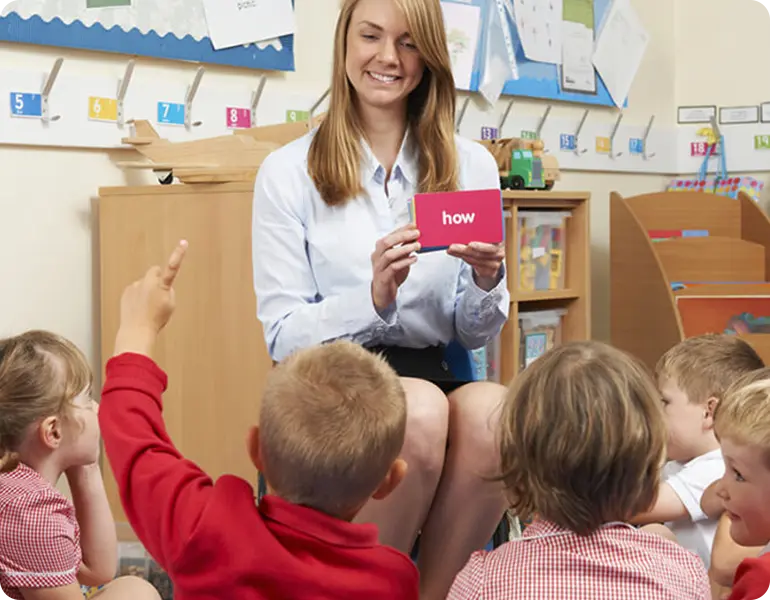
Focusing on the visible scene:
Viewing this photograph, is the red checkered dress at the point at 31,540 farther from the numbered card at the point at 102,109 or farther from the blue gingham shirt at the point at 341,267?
the numbered card at the point at 102,109

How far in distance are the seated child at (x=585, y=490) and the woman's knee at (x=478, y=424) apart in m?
0.44

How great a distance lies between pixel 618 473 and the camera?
1.21 m

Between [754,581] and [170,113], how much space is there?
6.22 ft

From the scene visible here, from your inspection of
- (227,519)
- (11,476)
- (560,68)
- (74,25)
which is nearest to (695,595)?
(227,519)

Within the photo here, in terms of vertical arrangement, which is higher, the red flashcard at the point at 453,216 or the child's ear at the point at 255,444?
the red flashcard at the point at 453,216

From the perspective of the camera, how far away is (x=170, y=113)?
105 inches

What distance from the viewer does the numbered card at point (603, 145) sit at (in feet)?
12.9

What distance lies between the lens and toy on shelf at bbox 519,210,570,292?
2.99 m

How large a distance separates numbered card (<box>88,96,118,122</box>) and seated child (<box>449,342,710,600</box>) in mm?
1613

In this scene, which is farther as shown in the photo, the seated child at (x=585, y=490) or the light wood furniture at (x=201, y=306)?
the light wood furniture at (x=201, y=306)

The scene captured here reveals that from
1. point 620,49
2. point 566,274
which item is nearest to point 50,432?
point 566,274

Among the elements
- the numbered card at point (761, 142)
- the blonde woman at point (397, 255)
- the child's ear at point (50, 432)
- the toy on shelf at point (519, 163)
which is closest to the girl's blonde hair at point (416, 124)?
the blonde woman at point (397, 255)

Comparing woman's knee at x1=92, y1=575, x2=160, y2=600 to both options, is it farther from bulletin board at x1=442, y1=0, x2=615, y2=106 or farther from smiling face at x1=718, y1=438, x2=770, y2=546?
bulletin board at x1=442, y1=0, x2=615, y2=106

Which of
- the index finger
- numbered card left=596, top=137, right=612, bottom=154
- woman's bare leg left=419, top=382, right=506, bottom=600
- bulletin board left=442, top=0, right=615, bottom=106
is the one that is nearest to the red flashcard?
woman's bare leg left=419, top=382, right=506, bottom=600
